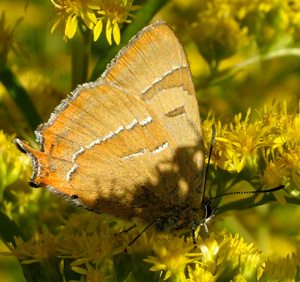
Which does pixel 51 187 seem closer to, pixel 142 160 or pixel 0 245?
pixel 142 160

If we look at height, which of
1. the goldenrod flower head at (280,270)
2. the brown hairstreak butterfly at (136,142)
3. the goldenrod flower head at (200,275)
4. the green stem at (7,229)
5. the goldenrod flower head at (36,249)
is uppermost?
the brown hairstreak butterfly at (136,142)

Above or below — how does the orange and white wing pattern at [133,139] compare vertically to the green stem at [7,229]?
above

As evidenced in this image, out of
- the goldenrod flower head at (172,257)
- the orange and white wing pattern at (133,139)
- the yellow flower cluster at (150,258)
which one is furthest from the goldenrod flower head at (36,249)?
the goldenrod flower head at (172,257)

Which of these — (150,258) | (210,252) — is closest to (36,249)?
(150,258)

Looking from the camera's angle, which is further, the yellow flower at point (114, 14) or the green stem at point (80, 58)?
the green stem at point (80, 58)

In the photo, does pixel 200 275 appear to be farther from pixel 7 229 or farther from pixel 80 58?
pixel 80 58

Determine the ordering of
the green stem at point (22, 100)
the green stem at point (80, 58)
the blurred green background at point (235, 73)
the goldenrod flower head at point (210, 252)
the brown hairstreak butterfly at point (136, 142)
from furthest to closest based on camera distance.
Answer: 1. the blurred green background at point (235, 73)
2. the green stem at point (22, 100)
3. the green stem at point (80, 58)
4. the goldenrod flower head at point (210, 252)
5. the brown hairstreak butterfly at point (136, 142)

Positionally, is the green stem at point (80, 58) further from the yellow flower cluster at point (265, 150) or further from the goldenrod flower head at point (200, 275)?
the goldenrod flower head at point (200, 275)
